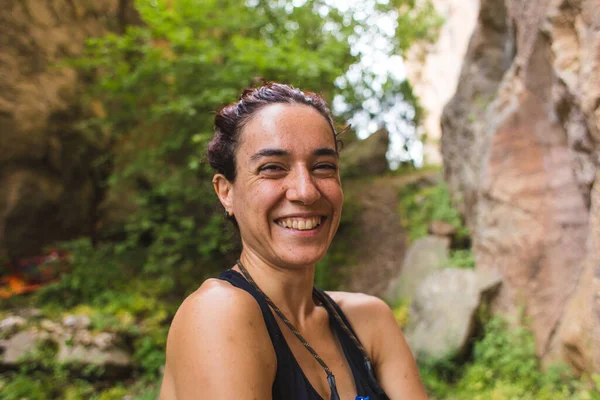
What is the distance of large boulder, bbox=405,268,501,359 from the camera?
492 cm

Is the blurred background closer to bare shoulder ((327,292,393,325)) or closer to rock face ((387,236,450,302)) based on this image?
rock face ((387,236,450,302))

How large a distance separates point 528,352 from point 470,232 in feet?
8.35

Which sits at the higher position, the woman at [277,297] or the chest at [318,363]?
the woman at [277,297]

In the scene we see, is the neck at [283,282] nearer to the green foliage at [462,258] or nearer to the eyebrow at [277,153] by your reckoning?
the eyebrow at [277,153]

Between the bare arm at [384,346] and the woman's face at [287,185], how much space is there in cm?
48

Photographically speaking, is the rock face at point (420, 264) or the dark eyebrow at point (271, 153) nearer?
the dark eyebrow at point (271, 153)

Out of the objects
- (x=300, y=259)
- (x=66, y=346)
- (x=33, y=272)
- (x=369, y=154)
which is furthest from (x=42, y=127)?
(x=369, y=154)

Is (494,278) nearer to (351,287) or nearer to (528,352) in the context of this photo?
(528,352)

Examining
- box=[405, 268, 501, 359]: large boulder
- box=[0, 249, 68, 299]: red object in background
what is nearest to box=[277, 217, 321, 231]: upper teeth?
box=[405, 268, 501, 359]: large boulder

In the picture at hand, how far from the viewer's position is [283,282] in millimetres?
1413

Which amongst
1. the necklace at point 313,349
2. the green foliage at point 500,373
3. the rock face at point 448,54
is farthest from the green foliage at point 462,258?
the rock face at point 448,54

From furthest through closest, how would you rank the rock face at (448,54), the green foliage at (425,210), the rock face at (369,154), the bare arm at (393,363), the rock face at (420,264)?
the rock face at (448,54) < the rock face at (369,154) < the green foliage at (425,210) < the rock face at (420,264) < the bare arm at (393,363)

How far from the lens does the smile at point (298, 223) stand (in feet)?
4.26

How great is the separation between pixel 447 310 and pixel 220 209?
4.32 metres
